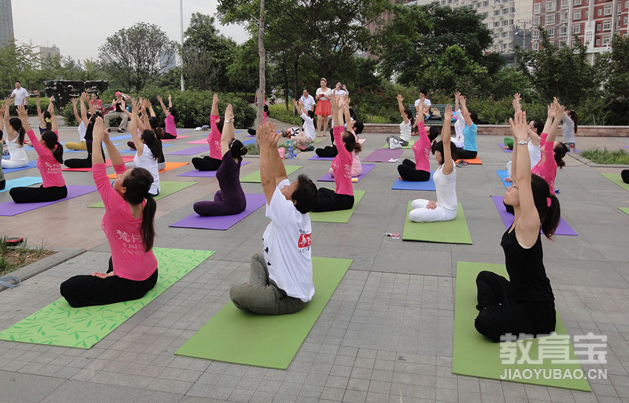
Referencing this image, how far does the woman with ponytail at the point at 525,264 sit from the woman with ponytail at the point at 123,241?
310 centimetres

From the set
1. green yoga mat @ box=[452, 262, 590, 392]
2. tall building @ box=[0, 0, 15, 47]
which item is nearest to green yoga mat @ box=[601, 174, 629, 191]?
green yoga mat @ box=[452, 262, 590, 392]

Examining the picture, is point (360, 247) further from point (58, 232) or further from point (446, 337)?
point (58, 232)

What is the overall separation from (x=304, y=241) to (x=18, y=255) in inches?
163

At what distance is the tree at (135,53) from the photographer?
38031 millimetres

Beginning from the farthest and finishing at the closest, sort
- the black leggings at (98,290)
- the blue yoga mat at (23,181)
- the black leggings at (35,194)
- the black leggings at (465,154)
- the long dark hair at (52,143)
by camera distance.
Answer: the black leggings at (465,154), the blue yoga mat at (23,181), the black leggings at (35,194), the long dark hair at (52,143), the black leggings at (98,290)

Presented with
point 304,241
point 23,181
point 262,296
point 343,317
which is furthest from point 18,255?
point 23,181

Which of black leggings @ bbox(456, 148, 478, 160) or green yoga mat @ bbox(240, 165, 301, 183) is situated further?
black leggings @ bbox(456, 148, 478, 160)

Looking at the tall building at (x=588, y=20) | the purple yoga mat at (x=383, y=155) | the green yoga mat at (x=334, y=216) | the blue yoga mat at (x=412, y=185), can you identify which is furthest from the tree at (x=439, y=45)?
the tall building at (x=588, y=20)

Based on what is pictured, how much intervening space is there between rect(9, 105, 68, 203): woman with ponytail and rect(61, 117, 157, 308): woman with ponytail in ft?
14.8

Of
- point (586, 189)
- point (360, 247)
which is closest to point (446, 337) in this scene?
point (360, 247)

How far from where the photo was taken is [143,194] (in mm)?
4605

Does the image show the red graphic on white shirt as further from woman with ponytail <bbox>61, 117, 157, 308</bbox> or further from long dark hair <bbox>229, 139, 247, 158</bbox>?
long dark hair <bbox>229, 139, 247, 158</bbox>

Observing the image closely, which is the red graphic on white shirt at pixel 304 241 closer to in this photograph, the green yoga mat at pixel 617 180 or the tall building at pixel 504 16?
the green yoga mat at pixel 617 180

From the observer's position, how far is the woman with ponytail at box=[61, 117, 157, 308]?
15.0 feet
